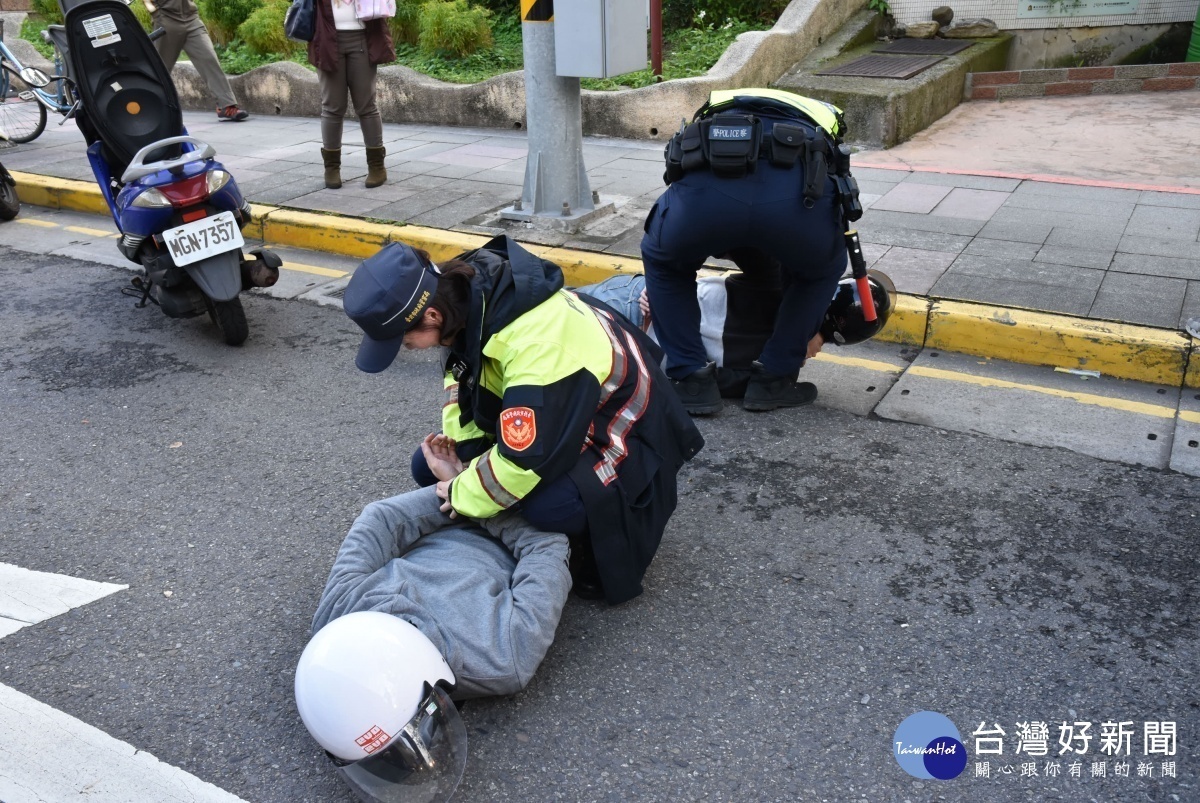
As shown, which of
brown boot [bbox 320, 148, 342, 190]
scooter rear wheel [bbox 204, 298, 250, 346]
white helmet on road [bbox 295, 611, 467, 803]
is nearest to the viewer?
white helmet on road [bbox 295, 611, 467, 803]

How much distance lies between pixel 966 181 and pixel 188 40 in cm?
661

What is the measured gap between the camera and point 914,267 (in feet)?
17.4

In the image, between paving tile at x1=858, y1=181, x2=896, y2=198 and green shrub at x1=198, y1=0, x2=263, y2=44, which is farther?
green shrub at x1=198, y1=0, x2=263, y2=44

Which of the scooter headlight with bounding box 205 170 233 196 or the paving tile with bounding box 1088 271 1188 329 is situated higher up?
the scooter headlight with bounding box 205 170 233 196

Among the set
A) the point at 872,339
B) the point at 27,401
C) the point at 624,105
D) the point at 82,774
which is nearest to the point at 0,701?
the point at 82,774

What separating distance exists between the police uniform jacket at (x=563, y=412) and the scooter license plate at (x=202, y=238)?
2.32m

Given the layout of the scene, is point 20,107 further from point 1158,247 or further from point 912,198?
point 1158,247

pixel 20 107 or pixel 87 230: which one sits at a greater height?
pixel 20 107

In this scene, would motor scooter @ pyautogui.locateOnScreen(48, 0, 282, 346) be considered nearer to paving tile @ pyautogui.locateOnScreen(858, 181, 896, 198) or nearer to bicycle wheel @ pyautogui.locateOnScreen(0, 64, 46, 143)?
paving tile @ pyautogui.locateOnScreen(858, 181, 896, 198)

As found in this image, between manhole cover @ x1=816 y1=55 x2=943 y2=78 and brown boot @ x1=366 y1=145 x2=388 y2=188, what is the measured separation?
366 centimetres

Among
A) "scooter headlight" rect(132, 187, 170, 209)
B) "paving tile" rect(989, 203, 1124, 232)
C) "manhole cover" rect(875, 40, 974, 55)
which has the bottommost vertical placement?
"paving tile" rect(989, 203, 1124, 232)

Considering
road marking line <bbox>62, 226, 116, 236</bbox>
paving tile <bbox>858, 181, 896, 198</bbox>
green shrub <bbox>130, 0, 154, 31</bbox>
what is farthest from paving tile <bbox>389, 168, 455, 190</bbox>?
green shrub <bbox>130, 0, 154, 31</bbox>

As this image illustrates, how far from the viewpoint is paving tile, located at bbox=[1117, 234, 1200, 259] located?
5273mm

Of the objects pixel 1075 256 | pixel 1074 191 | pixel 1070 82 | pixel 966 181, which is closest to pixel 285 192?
pixel 966 181
